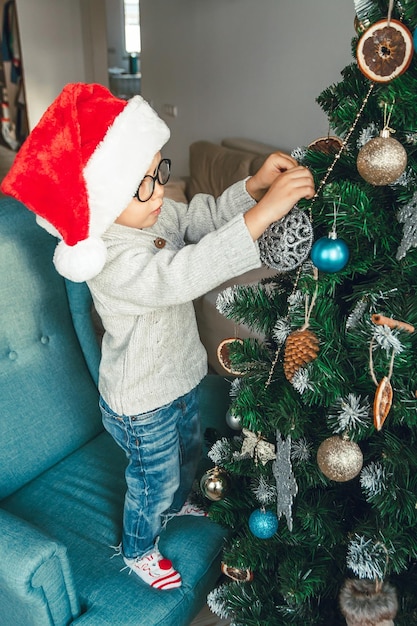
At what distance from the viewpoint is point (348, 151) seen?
75 cm

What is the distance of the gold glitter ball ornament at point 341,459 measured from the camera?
76 cm

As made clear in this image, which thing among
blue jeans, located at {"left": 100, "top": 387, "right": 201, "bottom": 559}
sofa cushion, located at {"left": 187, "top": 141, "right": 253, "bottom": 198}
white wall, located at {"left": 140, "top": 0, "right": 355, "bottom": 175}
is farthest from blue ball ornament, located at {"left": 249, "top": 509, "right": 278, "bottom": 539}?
sofa cushion, located at {"left": 187, "top": 141, "right": 253, "bottom": 198}

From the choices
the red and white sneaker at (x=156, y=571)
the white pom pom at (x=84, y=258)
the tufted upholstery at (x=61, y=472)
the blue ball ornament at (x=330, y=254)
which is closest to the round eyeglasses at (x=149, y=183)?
the white pom pom at (x=84, y=258)

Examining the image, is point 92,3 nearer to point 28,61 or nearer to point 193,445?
point 28,61

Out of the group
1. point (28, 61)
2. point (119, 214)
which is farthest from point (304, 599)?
point (28, 61)

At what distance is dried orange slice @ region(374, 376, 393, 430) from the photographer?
2.30ft

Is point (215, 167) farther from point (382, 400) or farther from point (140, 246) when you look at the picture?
point (382, 400)

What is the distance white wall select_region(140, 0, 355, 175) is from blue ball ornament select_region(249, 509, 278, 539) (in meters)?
1.86

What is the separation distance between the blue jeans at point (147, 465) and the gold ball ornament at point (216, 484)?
9 cm

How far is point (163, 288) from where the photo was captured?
0.87m

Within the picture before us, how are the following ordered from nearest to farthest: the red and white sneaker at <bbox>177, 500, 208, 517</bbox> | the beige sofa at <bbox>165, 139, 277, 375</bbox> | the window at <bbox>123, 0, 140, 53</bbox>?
the red and white sneaker at <bbox>177, 500, 208, 517</bbox>
the beige sofa at <bbox>165, 139, 277, 375</bbox>
the window at <bbox>123, 0, 140, 53</bbox>

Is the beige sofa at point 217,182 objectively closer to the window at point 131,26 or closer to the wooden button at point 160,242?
the wooden button at point 160,242

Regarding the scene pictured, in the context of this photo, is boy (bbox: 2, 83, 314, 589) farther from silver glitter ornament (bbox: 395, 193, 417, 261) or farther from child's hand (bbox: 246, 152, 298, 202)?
silver glitter ornament (bbox: 395, 193, 417, 261)

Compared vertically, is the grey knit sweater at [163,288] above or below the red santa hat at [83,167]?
below
